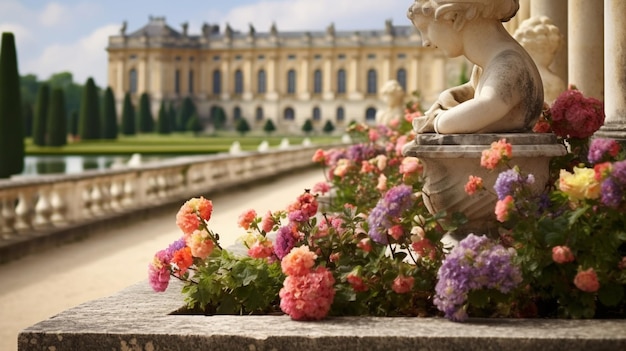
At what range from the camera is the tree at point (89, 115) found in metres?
46.5

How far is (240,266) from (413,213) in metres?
0.70

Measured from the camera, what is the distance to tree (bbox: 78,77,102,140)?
46.5m

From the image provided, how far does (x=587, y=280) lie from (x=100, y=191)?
8.54 meters

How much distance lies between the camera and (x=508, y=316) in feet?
10.2

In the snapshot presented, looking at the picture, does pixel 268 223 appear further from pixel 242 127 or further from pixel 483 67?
pixel 242 127

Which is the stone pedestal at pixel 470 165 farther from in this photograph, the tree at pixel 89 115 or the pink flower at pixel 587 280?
the tree at pixel 89 115

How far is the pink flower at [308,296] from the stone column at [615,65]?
2635 millimetres

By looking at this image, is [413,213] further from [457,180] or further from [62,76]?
[62,76]

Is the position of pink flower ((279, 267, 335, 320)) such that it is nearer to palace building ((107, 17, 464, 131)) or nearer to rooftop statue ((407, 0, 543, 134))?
rooftop statue ((407, 0, 543, 134))

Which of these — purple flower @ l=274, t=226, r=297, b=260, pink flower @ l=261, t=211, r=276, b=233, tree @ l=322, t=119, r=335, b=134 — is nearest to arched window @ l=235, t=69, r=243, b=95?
tree @ l=322, t=119, r=335, b=134

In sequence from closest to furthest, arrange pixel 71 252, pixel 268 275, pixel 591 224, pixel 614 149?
pixel 591 224 < pixel 614 149 < pixel 268 275 < pixel 71 252

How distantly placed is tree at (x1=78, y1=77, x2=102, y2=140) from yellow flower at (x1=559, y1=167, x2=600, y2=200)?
149 feet

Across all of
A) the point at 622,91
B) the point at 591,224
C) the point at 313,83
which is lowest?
the point at 591,224

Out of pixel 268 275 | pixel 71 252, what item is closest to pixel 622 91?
pixel 268 275
